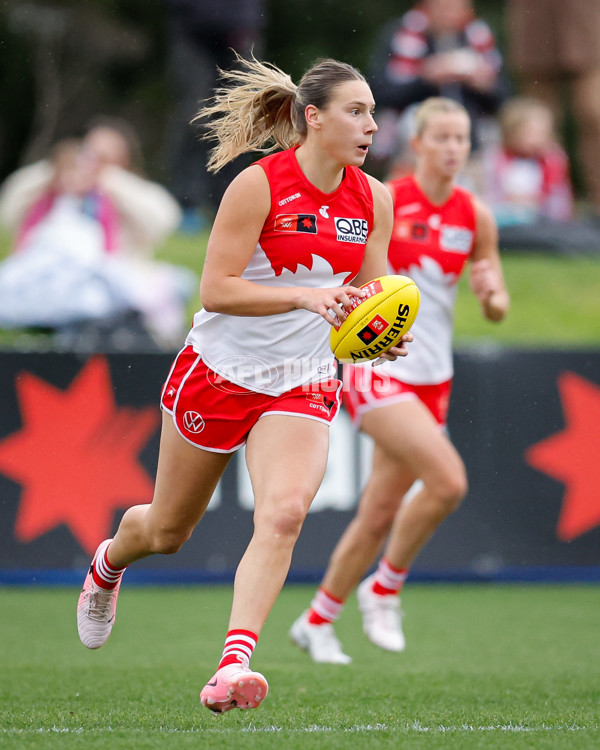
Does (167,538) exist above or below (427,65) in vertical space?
below

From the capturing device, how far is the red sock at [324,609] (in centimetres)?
633

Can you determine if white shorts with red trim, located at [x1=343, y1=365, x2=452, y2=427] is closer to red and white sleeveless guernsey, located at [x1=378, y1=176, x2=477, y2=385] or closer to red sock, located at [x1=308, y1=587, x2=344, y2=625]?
red and white sleeveless guernsey, located at [x1=378, y1=176, x2=477, y2=385]

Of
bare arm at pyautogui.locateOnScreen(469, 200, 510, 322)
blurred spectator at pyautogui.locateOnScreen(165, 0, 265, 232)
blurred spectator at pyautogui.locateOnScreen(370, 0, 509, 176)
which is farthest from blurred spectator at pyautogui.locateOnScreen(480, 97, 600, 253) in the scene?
bare arm at pyautogui.locateOnScreen(469, 200, 510, 322)

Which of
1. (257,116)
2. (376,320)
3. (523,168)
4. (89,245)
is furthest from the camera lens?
(523,168)

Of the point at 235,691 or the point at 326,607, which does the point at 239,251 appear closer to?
the point at 235,691

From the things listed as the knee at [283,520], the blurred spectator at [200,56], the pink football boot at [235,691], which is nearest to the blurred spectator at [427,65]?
the blurred spectator at [200,56]

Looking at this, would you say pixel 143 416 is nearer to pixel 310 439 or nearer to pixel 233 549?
pixel 233 549

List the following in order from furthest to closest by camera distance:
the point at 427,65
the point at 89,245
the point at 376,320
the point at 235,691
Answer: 1. the point at 427,65
2. the point at 89,245
3. the point at 376,320
4. the point at 235,691

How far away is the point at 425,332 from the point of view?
6590mm

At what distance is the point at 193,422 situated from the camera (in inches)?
181

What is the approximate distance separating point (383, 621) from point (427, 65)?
5.83m

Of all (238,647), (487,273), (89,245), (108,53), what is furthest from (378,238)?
(108,53)

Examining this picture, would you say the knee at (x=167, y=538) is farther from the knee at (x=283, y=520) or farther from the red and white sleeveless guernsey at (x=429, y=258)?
the red and white sleeveless guernsey at (x=429, y=258)

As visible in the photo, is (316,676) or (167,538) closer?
(167,538)
